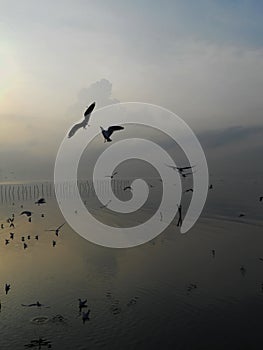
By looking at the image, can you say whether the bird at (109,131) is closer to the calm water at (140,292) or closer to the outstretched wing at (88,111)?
the outstretched wing at (88,111)

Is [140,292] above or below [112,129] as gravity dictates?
below

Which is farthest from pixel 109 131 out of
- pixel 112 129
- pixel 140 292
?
pixel 140 292

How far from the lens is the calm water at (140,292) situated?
2611cm

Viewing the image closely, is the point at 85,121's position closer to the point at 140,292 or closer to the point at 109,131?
the point at 109,131

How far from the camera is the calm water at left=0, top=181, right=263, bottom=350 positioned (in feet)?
85.7

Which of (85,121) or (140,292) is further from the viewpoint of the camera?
(140,292)

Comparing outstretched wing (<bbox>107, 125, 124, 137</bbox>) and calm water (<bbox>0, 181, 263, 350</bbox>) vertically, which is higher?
outstretched wing (<bbox>107, 125, 124, 137</bbox>)

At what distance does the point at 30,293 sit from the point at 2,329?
7488 millimetres

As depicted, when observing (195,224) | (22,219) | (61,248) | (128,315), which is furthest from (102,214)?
(128,315)

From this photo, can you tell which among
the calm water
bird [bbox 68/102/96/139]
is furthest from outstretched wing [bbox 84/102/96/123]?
the calm water

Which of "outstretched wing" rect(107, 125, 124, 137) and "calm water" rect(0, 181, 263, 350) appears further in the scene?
"calm water" rect(0, 181, 263, 350)

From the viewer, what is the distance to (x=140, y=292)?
34.6 m

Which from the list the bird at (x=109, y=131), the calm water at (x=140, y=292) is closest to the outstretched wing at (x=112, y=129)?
the bird at (x=109, y=131)

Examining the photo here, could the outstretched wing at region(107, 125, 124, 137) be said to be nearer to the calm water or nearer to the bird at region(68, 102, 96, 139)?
the bird at region(68, 102, 96, 139)
